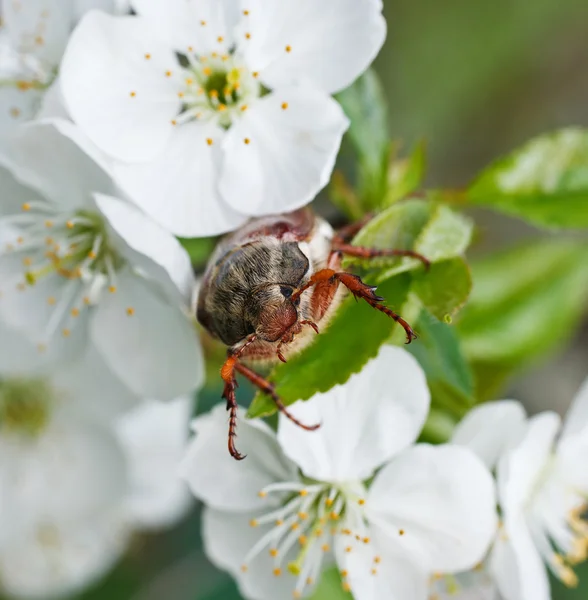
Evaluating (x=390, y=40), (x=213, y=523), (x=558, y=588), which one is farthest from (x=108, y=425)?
(x=390, y=40)

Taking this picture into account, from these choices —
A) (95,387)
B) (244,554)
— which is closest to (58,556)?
(95,387)

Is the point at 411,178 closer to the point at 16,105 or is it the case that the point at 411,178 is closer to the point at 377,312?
the point at 377,312

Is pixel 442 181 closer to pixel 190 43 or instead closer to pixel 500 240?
pixel 500 240

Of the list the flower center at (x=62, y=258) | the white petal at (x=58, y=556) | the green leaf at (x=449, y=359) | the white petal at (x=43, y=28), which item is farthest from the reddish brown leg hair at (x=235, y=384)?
the white petal at (x=58, y=556)

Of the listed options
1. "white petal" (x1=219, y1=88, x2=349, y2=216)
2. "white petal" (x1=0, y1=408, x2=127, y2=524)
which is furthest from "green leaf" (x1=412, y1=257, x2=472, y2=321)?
"white petal" (x1=0, y1=408, x2=127, y2=524)

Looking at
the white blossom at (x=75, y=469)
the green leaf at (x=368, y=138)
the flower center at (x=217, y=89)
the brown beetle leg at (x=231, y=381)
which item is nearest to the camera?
the brown beetle leg at (x=231, y=381)

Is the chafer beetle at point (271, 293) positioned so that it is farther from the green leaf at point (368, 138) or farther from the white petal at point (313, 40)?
the green leaf at point (368, 138)
